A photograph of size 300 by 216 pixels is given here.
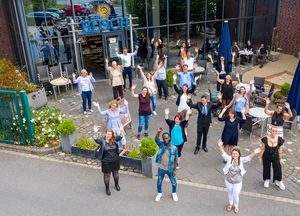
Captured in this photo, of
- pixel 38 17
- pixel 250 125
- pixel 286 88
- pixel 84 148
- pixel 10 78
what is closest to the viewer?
pixel 84 148

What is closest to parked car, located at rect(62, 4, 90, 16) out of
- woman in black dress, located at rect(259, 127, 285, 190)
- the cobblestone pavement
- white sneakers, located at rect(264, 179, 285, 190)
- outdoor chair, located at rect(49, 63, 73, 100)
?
outdoor chair, located at rect(49, 63, 73, 100)

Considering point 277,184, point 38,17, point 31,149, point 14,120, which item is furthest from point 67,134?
point 38,17

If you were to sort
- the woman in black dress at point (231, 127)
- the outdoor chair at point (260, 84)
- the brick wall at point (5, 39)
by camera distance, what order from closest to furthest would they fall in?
the woman in black dress at point (231, 127)
the outdoor chair at point (260, 84)
the brick wall at point (5, 39)

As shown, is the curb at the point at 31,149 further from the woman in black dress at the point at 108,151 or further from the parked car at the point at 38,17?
the parked car at the point at 38,17

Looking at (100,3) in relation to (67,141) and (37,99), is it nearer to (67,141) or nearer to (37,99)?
(37,99)

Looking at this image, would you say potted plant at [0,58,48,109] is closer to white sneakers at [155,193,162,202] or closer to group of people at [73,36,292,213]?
group of people at [73,36,292,213]

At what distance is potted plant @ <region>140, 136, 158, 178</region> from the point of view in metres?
A: 7.52

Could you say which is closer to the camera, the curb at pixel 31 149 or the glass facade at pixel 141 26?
the curb at pixel 31 149

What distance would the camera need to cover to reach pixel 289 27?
749 inches

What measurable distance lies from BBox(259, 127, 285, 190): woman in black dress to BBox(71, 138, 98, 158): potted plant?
4.42 metres

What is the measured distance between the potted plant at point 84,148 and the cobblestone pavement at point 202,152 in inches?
6.6

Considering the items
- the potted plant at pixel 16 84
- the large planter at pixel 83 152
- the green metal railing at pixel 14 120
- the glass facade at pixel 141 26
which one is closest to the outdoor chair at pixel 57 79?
the glass facade at pixel 141 26

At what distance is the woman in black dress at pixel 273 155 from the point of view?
22.6 ft

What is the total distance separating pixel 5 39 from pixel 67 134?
27.2 feet
